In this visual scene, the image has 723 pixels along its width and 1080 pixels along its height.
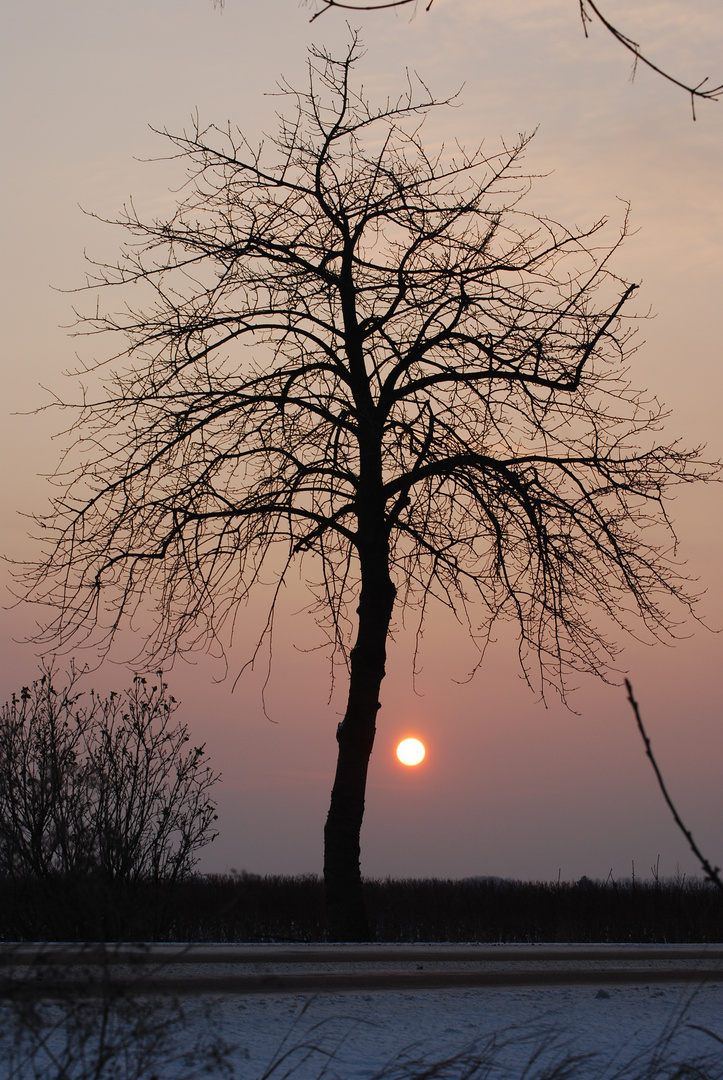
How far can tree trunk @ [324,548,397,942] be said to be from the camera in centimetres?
1085

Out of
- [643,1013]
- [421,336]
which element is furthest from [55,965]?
[421,336]

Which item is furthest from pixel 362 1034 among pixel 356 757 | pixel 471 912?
pixel 471 912

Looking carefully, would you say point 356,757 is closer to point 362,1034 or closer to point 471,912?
point 362,1034

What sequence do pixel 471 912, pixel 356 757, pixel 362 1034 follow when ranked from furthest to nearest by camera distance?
pixel 471 912, pixel 356 757, pixel 362 1034

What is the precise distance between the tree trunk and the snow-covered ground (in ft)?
18.3

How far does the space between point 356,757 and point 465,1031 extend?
659 centimetres

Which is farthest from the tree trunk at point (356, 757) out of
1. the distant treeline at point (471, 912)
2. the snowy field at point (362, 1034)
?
the snowy field at point (362, 1034)

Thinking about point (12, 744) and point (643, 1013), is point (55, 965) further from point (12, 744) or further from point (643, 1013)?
point (12, 744)

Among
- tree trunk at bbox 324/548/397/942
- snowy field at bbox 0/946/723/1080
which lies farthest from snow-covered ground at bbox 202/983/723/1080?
tree trunk at bbox 324/548/397/942

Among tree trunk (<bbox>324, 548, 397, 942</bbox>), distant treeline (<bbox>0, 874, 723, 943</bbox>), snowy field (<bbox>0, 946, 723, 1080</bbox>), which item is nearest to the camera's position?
snowy field (<bbox>0, 946, 723, 1080</bbox>)

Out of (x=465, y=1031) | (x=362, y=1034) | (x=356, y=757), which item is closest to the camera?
(x=362, y=1034)

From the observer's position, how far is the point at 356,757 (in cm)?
1106

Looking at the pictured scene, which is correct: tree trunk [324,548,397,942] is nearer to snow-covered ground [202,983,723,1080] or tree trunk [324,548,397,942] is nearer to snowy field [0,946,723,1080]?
snowy field [0,946,723,1080]

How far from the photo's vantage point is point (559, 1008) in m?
5.09
